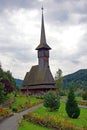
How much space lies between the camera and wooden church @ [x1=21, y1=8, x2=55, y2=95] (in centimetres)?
7194

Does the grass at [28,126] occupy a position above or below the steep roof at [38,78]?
below

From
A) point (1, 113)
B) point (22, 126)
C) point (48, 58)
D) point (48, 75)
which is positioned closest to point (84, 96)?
point (48, 75)

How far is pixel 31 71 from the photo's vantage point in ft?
262

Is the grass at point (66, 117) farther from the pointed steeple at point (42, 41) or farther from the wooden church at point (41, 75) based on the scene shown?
the pointed steeple at point (42, 41)

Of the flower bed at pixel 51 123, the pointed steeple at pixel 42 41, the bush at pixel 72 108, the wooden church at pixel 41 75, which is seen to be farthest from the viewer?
the pointed steeple at pixel 42 41

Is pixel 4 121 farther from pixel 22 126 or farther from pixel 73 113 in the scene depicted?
pixel 73 113

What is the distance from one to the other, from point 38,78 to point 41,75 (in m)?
1.02

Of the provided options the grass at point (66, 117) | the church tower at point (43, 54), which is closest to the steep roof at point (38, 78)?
the church tower at point (43, 54)

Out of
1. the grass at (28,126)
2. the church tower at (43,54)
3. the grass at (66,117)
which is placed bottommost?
the grass at (28,126)

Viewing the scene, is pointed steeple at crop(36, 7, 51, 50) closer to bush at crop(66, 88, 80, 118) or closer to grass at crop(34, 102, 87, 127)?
grass at crop(34, 102, 87, 127)

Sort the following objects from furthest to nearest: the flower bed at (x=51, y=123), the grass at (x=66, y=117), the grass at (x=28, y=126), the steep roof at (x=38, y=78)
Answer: the steep roof at (x=38, y=78) → the grass at (x=66, y=117) → the grass at (x=28, y=126) → the flower bed at (x=51, y=123)

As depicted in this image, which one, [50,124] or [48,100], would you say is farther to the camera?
[48,100]

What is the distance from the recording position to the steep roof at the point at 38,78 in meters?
72.1

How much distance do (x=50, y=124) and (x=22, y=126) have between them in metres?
2.82
